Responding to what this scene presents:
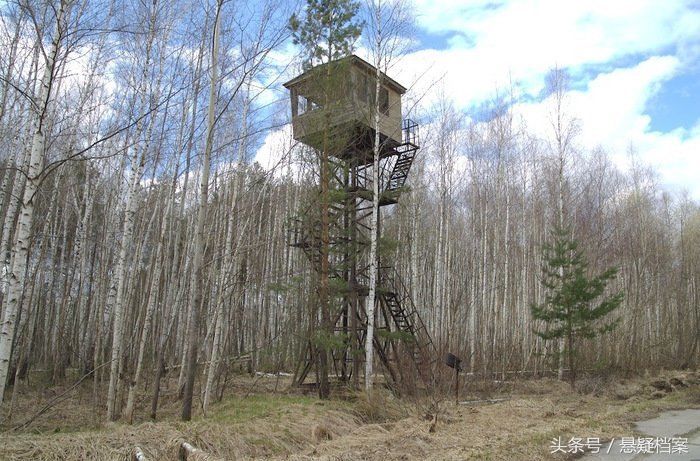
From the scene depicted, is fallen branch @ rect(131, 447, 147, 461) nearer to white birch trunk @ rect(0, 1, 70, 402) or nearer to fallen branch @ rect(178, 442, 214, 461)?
fallen branch @ rect(178, 442, 214, 461)

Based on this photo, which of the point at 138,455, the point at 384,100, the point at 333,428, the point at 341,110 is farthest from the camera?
the point at 384,100

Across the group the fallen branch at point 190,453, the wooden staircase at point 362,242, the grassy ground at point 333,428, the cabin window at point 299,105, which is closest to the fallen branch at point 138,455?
the grassy ground at point 333,428

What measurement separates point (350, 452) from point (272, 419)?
297 cm

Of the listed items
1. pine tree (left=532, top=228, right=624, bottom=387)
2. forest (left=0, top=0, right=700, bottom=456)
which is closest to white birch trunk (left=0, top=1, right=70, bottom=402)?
forest (left=0, top=0, right=700, bottom=456)

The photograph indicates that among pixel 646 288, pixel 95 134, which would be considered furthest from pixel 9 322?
pixel 646 288

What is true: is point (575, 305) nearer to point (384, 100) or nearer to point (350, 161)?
point (350, 161)

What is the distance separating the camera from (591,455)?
5.70 m

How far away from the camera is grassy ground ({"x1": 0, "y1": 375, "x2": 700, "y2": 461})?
548 centimetres

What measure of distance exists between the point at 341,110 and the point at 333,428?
8.09m

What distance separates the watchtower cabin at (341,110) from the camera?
39.8 feet

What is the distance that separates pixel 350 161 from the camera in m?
14.0

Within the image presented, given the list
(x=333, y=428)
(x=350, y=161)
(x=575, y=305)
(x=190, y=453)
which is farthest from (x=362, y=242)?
(x=190, y=453)

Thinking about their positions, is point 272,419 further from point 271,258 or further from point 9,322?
point 271,258

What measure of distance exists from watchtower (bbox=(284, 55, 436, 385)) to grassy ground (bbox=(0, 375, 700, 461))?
2.05 m
